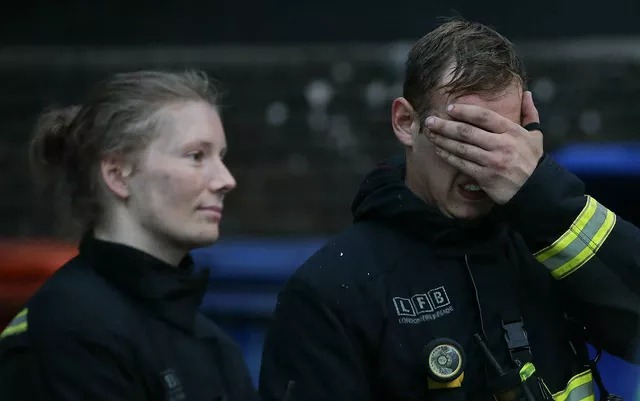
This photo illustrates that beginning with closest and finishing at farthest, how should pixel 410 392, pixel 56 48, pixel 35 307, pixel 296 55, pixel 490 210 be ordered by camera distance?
pixel 410 392, pixel 490 210, pixel 35 307, pixel 296 55, pixel 56 48

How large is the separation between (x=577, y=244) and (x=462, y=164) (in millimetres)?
258

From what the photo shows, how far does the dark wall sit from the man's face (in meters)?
5.62

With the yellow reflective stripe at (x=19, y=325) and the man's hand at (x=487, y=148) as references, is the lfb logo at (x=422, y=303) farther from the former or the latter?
the yellow reflective stripe at (x=19, y=325)

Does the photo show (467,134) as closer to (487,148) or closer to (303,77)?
(487,148)

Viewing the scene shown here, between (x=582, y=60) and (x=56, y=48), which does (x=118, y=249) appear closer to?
(x=582, y=60)

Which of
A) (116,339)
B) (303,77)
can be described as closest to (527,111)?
(116,339)

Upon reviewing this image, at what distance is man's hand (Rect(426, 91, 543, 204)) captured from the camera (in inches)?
99.7

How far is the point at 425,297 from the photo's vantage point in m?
2.58

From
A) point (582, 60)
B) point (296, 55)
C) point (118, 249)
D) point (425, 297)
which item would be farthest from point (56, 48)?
point (425, 297)

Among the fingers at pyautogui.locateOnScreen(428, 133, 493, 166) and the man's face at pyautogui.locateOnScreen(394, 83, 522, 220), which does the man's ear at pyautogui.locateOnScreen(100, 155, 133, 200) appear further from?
the fingers at pyautogui.locateOnScreen(428, 133, 493, 166)

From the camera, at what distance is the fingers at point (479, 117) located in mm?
2535

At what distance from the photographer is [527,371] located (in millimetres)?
2512

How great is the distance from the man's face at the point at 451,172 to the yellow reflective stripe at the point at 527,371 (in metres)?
0.31

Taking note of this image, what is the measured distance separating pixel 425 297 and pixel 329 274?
0.18m
